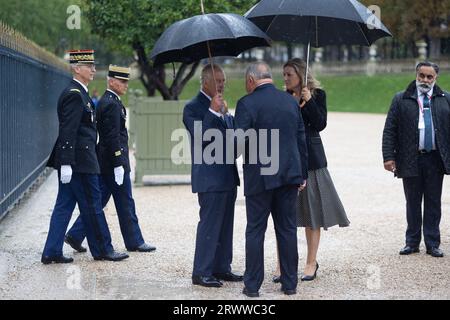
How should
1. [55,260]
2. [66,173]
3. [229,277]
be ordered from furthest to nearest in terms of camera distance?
[55,260], [66,173], [229,277]

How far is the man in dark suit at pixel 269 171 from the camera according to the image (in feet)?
23.2

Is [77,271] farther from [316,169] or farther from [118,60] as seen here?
[118,60]

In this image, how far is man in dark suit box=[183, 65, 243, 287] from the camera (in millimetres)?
7441

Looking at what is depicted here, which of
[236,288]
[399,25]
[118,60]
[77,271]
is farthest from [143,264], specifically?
[118,60]

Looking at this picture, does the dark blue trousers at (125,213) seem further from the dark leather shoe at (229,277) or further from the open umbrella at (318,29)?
the open umbrella at (318,29)

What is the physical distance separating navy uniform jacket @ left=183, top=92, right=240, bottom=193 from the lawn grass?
39298 millimetres

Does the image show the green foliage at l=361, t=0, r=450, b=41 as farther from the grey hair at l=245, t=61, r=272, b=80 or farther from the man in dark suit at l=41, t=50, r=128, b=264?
the grey hair at l=245, t=61, r=272, b=80

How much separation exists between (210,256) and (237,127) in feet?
3.74

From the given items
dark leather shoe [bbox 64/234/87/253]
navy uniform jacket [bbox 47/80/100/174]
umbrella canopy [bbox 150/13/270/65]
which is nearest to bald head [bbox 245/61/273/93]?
umbrella canopy [bbox 150/13/270/65]

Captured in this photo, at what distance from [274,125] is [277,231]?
83cm

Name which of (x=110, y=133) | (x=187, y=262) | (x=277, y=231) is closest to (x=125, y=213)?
(x=110, y=133)

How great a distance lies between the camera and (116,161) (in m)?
8.97

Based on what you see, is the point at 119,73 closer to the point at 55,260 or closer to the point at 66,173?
the point at 66,173

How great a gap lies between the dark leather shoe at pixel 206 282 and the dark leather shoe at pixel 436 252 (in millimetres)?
2385
